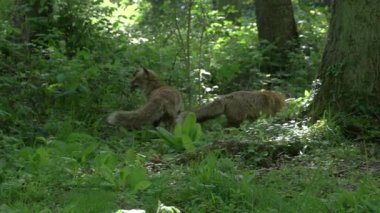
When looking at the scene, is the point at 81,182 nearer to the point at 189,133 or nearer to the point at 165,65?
the point at 189,133

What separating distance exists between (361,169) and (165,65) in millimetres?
7124

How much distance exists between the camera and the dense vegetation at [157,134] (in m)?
6.66

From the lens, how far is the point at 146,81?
40.7 ft

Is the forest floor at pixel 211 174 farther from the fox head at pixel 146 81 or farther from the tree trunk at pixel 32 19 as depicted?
the tree trunk at pixel 32 19

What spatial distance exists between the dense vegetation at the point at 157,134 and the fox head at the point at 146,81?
1.19 ft

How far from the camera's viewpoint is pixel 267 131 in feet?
30.0

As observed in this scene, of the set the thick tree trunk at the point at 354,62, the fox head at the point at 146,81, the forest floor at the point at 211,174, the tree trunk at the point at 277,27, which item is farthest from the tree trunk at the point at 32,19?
the thick tree trunk at the point at 354,62

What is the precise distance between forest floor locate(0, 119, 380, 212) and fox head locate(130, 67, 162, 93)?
3041mm

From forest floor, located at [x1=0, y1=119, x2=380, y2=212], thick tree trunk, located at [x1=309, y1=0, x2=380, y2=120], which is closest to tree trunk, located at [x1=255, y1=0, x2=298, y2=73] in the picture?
forest floor, located at [x1=0, y1=119, x2=380, y2=212]

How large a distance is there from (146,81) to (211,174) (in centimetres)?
570

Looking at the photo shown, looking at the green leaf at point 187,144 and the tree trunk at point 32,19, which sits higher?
the tree trunk at point 32,19

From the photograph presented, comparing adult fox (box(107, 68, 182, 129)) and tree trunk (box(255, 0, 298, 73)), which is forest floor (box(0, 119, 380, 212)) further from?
tree trunk (box(255, 0, 298, 73))

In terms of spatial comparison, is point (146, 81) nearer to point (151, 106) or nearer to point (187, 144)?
point (151, 106)

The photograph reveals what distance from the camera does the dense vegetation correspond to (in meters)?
6.66
